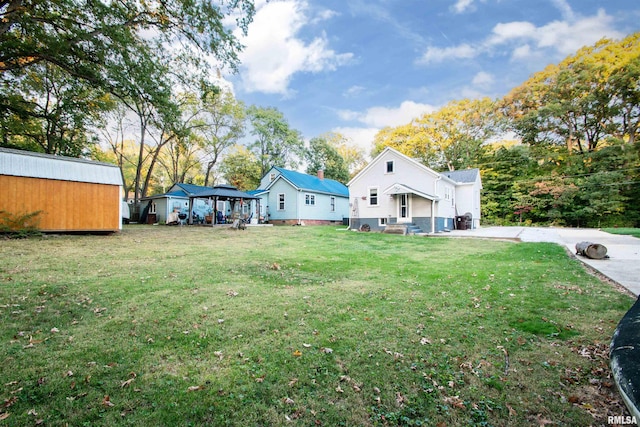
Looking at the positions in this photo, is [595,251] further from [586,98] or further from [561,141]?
[561,141]

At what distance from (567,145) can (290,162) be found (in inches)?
1282

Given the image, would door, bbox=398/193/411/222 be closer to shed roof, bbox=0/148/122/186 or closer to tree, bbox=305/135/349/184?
shed roof, bbox=0/148/122/186

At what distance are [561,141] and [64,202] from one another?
4164 cm

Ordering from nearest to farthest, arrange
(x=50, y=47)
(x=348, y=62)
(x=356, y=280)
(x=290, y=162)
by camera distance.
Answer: (x=356, y=280)
(x=50, y=47)
(x=348, y=62)
(x=290, y=162)

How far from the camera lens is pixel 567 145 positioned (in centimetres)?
2886

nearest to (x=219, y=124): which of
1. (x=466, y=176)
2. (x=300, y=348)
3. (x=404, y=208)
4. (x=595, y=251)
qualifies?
(x=404, y=208)

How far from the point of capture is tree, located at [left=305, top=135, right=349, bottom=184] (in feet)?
133

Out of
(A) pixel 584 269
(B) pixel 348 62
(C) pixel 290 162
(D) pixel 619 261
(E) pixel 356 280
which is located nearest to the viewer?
(E) pixel 356 280

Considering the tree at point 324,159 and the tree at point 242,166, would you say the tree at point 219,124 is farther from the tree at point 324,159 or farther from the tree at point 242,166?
the tree at point 324,159

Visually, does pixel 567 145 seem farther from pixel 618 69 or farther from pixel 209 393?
pixel 209 393

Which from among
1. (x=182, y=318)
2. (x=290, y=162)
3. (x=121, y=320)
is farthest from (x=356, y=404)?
(x=290, y=162)

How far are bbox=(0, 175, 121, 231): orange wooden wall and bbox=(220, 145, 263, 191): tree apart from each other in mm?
26152

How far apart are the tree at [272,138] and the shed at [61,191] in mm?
25862

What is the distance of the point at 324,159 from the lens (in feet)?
135
